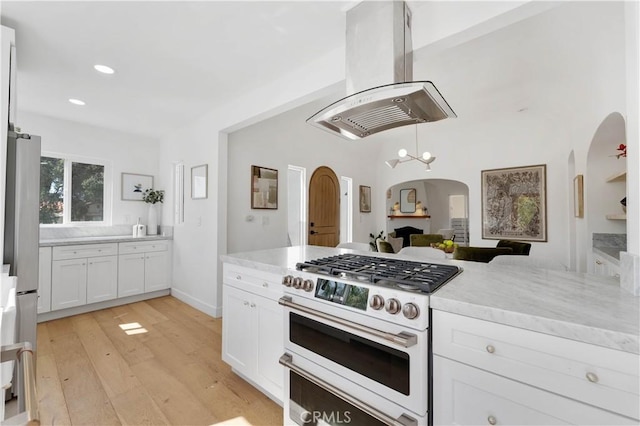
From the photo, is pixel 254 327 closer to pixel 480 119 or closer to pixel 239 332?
pixel 239 332

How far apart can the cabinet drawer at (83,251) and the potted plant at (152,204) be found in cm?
76

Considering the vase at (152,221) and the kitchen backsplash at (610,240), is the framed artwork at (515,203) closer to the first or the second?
the kitchen backsplash at (610,240)

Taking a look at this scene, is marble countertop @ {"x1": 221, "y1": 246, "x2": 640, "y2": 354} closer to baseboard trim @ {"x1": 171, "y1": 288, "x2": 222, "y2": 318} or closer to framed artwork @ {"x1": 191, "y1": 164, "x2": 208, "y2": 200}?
baseboard trim @ {"x1": 171, "y1": 288, "x2": 222, "y2": 318}

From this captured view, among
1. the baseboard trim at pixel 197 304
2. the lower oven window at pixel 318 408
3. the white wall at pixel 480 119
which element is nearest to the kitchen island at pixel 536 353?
the lower oven window at pixel 318 408

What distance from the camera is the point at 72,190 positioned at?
3.99 meters

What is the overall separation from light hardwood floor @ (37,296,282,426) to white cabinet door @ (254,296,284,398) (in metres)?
0.20

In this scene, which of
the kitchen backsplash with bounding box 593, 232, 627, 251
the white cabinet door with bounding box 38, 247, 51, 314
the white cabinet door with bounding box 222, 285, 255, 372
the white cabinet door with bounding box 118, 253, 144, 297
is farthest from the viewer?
the white cabinet door with bounding box 118, 253, 144, 297

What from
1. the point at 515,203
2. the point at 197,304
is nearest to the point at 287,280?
the point at 197,304

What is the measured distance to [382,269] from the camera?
1508mm

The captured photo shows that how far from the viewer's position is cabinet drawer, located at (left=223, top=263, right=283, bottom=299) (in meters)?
1.81

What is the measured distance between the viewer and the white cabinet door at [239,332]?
6.50 ft

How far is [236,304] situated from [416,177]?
485 cm

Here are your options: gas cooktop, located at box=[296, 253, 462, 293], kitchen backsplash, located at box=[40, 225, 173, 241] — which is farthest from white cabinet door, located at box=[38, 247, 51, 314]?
gas cooktop, located at box=[296, 253, 462, 293]

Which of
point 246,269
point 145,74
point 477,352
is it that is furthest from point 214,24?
point 477,352
